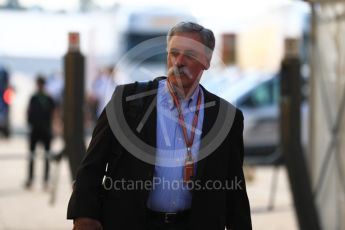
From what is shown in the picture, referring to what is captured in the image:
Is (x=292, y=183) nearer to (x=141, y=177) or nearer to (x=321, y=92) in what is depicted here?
(x=321, y=92)

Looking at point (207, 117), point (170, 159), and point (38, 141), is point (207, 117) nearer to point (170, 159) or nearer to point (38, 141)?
point (170, 159)

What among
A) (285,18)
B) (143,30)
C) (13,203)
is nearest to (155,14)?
(143,30)

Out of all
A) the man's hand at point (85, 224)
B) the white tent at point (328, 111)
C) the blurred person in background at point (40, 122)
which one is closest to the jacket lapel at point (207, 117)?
the man's hand at point (85, 224)

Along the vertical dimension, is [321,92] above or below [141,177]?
above

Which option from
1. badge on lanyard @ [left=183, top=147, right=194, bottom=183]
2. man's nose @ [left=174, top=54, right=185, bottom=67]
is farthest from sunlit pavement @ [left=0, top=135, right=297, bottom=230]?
man's nose @ [left=174, top=54, right=185, bottom=67]

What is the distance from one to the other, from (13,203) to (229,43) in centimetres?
1692

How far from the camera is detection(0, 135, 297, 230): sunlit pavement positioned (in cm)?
1070

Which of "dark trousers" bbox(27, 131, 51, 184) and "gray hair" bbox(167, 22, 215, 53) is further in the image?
"dark trousers" bbox(27, 131, 51, 184)

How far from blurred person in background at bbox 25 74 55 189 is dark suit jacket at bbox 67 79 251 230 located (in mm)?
9842

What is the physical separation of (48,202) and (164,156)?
856 cm

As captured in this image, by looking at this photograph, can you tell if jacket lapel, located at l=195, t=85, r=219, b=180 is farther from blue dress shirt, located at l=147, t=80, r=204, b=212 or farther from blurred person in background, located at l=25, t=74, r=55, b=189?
blurred person in background, located at l=25, t=74, r=55, b=189

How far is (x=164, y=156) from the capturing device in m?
4.23

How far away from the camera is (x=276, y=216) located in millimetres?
11695

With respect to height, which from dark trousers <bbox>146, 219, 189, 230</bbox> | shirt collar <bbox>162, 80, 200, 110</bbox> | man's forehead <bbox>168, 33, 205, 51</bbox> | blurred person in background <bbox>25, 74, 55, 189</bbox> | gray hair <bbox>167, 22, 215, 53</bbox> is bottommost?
Result: dark trousers <bbox>146, 219, 189, 230</bbox>
